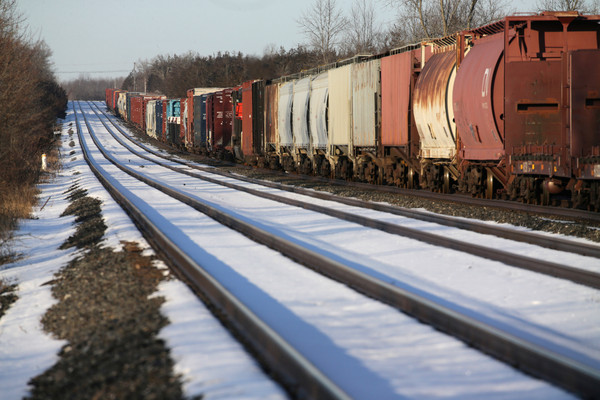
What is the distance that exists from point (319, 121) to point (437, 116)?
374 inches

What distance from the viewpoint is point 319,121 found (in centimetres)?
2630

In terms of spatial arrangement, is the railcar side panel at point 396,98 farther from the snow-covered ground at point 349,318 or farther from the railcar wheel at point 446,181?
the snow-covered ground at point 349,318

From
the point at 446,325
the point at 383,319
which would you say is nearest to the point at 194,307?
the point at 383,319

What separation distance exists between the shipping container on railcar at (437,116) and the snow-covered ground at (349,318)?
17.8 ft

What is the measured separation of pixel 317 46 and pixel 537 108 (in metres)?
55.1

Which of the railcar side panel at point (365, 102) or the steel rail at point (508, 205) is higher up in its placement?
the railcar side panel at point (365, 102)

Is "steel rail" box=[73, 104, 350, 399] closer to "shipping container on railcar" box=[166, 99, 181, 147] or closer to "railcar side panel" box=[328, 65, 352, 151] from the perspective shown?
"railcar side panel" box=[328, 65, 352, 151]

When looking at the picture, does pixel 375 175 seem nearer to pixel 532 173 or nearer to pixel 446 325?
pixel 532 173

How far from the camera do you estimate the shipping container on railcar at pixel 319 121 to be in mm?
25812

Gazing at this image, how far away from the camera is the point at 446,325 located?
569 centimetres

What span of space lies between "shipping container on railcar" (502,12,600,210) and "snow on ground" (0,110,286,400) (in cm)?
751

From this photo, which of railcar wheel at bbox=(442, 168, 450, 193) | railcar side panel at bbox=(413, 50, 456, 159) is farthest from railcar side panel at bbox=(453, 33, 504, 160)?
railcar wheel at bbox=(442, 168, 450, 193)

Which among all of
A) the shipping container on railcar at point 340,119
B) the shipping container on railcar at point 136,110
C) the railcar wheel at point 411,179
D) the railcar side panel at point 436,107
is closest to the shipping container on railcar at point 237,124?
the shipping container on railcar at point 340,119

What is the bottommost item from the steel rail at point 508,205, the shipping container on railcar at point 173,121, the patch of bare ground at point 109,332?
the patch of bare ground at point 109,332
